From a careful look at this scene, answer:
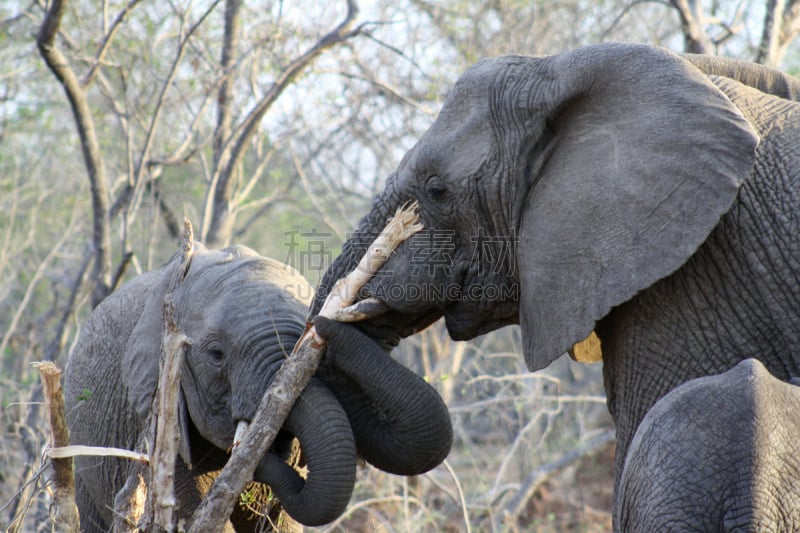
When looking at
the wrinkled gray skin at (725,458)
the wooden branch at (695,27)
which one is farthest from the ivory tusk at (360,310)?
the wooden branch at (695,27)

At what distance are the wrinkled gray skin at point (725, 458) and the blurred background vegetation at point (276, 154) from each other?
2855mm

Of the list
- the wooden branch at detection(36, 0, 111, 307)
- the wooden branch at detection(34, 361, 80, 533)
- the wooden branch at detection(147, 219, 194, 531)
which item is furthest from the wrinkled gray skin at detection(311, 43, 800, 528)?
the wooden branch at detection(36, 0, 111, 307)

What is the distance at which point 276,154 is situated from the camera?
9625 mm

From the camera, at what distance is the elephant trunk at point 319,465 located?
3453mm

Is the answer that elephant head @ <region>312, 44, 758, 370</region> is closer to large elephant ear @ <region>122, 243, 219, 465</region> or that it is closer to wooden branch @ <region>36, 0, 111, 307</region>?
large elephant ear @ <region>122, 243, 219, 465</region>

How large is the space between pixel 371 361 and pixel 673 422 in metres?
1.32

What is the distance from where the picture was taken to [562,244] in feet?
9.71

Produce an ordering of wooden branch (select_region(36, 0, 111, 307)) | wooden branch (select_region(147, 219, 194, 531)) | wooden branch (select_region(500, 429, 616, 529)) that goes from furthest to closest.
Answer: wooden branch (select_region(500, 429, 616, 529)), wooden branch (select_region(36, 0, 111, 307)), wooden branch (select_region(147, 219, 194, 531))

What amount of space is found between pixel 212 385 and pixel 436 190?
1.27 meters

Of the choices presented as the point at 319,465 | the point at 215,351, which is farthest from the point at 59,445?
the point at 215,351

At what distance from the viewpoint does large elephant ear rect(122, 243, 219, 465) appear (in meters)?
4.13

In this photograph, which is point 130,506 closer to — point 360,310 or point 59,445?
point 59,445

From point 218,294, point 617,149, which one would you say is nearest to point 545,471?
point 218,294

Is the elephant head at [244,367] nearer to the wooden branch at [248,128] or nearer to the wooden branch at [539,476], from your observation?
the wooden branch at [248,128]
